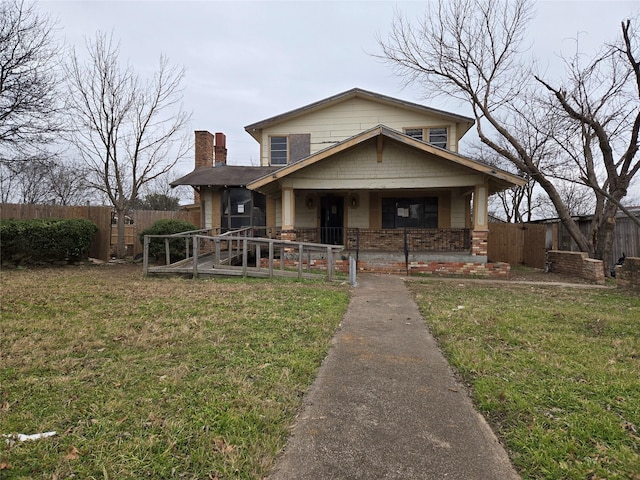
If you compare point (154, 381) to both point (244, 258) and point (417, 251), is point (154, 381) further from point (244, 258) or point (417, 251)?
point (417, 251)

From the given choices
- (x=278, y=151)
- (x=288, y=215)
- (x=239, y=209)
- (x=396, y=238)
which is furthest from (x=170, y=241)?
(x=396, y=238)

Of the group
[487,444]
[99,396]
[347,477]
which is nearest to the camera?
[347,477]

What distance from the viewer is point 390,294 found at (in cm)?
→ 765

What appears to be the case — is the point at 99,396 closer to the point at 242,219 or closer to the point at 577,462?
the point at 577,462

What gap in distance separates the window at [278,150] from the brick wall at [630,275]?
11.8m

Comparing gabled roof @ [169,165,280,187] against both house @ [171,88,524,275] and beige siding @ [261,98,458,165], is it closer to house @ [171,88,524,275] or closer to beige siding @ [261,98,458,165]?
house @ [171,88,524,275]

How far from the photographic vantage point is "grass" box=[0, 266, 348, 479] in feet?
6.89

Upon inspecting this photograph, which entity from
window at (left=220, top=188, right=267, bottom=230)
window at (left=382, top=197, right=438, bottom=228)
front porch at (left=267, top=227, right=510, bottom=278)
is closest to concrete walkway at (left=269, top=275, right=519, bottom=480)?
front porch at (left=267, top=227, right=510, bottom=278)

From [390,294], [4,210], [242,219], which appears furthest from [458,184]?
[4,210]

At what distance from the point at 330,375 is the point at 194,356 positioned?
1487 millimetres

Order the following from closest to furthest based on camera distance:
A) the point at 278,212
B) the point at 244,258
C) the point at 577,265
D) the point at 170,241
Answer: the point at 244,258 < the point at 577,265 < the point at 170,241 < the point at 278,212

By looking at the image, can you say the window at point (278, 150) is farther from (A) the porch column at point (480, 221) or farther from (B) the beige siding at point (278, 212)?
(A) the porch column at point (480, 221)

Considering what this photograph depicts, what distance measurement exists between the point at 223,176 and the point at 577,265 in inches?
526

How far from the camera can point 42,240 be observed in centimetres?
1077
